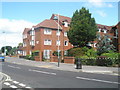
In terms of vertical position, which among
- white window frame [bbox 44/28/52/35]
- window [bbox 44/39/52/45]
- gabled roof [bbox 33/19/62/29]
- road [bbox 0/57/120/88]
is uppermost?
gabled roof [bbox 33/19/62/29]

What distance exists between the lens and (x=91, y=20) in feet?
124

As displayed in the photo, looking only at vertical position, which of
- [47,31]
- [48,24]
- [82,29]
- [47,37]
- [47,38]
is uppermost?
[48,24]

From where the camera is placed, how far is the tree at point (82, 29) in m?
34.8

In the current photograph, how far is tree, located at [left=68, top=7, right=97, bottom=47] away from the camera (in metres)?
34.8

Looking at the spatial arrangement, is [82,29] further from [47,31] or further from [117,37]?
[117,37]

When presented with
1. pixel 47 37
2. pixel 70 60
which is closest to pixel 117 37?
pixel 47 37

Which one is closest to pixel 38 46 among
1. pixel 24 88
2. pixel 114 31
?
pixel 114 31

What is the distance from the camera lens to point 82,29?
3497 cm

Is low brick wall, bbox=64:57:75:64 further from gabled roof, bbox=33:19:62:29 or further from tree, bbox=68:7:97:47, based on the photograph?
gabled roof, bbox=33:19:62:29

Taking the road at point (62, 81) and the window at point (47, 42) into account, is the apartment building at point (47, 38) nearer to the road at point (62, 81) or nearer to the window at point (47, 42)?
the window at point (47, 42)

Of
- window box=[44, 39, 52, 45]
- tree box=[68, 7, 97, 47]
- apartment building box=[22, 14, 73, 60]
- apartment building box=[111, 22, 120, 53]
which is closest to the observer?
tree box=[68, 7, 97, 47]

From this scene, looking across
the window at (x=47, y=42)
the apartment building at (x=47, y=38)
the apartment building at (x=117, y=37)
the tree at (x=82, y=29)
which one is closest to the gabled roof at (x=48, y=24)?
the apartment building at (x=47, y=38)

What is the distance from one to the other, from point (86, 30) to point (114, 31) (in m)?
25.1

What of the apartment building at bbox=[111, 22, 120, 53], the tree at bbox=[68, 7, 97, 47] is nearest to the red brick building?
the apartment building at bbox=[111, 22, 120, 53]
